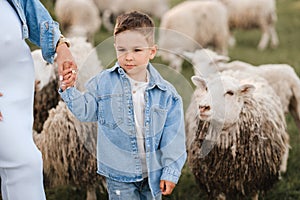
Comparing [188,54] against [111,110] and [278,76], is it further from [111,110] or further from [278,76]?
[111,110]

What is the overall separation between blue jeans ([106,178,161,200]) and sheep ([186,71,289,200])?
31.6 inches

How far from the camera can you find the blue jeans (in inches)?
99.8

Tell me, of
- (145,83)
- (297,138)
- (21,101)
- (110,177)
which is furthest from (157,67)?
(297,138)

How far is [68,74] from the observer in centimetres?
229

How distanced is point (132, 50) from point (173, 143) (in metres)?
0.43

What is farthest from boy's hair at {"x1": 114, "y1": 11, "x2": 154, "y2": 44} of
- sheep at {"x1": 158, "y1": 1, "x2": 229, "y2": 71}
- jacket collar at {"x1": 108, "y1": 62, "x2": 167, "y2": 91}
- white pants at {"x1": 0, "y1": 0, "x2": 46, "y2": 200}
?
sheep at {"x1": 158, "y1": 1, "x2": 229, "y2": 71}

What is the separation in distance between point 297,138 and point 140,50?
3.08 meters

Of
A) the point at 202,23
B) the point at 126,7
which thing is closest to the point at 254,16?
the point at 202,23

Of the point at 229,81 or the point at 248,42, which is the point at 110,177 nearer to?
the point at 229,81

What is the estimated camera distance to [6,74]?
83.2 inches

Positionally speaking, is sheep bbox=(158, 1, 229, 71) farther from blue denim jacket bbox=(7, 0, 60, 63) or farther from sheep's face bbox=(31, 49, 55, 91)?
blue denim jacket bbox=(7, 0, 60, 63)

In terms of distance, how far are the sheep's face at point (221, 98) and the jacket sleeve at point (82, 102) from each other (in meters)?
0.79

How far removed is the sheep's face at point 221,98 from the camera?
10.2 ft

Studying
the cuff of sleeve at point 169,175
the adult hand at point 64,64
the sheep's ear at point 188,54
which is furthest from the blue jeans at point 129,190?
the sheep's ear at point 188,54
